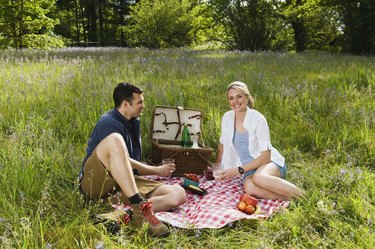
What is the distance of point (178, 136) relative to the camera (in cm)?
591

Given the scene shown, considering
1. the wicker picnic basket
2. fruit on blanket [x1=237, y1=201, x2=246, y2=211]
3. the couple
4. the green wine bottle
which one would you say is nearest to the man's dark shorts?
the couple

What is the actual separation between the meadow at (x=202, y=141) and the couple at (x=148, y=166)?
21 cm

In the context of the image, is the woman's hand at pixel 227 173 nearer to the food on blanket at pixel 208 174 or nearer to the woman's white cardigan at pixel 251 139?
the woman's white cardigan at pixel 251 139

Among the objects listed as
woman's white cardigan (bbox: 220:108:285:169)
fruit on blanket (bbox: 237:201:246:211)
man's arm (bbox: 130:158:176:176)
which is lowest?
fruit on blanket (bbox: 237:201:246:211)

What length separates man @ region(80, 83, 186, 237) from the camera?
11.9ft

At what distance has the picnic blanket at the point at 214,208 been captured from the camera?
3.76 meters

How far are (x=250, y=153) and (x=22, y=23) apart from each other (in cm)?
1879

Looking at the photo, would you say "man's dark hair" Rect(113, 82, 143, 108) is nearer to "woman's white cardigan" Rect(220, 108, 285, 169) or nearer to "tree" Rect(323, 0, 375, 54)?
"woman's white cardigan" Rect(220, 108, 285, 169)

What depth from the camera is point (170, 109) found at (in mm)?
5793

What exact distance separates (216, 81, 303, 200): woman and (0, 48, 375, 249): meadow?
0.92ft

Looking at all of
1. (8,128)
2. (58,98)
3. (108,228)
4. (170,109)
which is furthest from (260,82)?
(108,228)

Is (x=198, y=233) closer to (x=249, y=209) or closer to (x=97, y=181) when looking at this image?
(x=249, y=209)

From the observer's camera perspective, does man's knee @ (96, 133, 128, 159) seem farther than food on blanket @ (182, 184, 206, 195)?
No

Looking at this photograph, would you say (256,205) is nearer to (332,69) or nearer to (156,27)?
(332,69)
